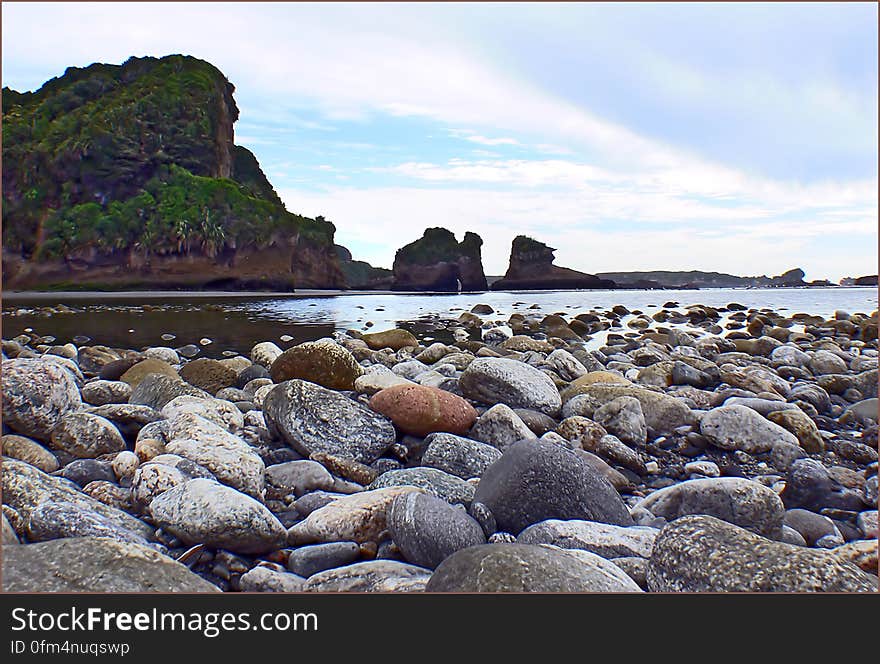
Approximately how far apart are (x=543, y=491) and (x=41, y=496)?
210 centimetres

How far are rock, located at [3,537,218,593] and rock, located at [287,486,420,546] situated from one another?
615mm

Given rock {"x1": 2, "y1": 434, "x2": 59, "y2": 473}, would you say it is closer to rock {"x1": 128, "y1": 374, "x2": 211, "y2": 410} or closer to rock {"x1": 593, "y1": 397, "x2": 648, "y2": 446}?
rock {"x1": 128, "y1": 374, "x2": 211, "y2": 410}

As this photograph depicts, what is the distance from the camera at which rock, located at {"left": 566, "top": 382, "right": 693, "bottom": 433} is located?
447 centimetres

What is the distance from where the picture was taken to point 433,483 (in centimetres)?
297

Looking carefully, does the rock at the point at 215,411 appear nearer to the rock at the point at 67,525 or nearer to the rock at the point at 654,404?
the rock at the point at 67,525

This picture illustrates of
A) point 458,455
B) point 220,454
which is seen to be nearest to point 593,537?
point 458,455

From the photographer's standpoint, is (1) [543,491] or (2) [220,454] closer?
(1) [543,491]

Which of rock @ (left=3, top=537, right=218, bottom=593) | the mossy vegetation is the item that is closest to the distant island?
the mossy vegetation

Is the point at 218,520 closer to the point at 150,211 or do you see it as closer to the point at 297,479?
the point at 297,479

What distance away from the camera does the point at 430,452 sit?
3.48m

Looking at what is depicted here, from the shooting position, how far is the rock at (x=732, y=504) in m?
2.70

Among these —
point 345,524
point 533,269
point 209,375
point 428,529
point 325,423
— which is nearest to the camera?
point 428,529
